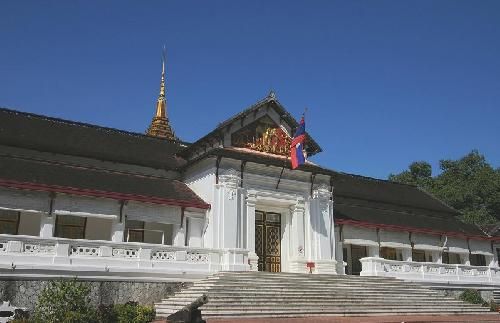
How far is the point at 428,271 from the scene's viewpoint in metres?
26.2

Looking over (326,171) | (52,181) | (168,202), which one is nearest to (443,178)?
(326,171)

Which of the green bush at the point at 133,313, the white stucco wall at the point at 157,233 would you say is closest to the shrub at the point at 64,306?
the green bush at the point at 133,313

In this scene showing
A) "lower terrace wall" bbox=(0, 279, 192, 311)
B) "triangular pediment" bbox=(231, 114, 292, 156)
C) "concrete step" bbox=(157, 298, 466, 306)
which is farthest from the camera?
"triangular pediment" bbox=(231, 114, 292, 156)

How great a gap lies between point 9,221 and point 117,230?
433cm

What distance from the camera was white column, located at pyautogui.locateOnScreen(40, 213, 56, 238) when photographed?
63.1 feet

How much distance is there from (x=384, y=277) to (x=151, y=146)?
13869 mm

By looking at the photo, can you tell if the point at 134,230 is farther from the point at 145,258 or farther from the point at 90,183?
the point at 145,258

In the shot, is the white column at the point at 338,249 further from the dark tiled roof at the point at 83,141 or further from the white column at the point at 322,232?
the dark tiled roof at the point at 83,141

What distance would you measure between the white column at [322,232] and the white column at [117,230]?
890cm

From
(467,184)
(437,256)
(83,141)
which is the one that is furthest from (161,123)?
(467,184)

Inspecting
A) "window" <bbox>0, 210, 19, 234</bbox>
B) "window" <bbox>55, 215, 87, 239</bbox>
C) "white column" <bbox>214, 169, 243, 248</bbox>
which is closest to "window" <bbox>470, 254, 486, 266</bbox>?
"white column" <bbox>214, 169, 243, 248</bbox>

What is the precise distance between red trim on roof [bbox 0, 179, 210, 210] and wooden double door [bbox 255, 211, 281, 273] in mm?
3199

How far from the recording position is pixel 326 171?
25125 mm

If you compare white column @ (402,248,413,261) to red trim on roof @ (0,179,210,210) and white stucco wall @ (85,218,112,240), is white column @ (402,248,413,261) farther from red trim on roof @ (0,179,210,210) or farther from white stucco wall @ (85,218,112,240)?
white stucco wall @ (85,218,112,240)
